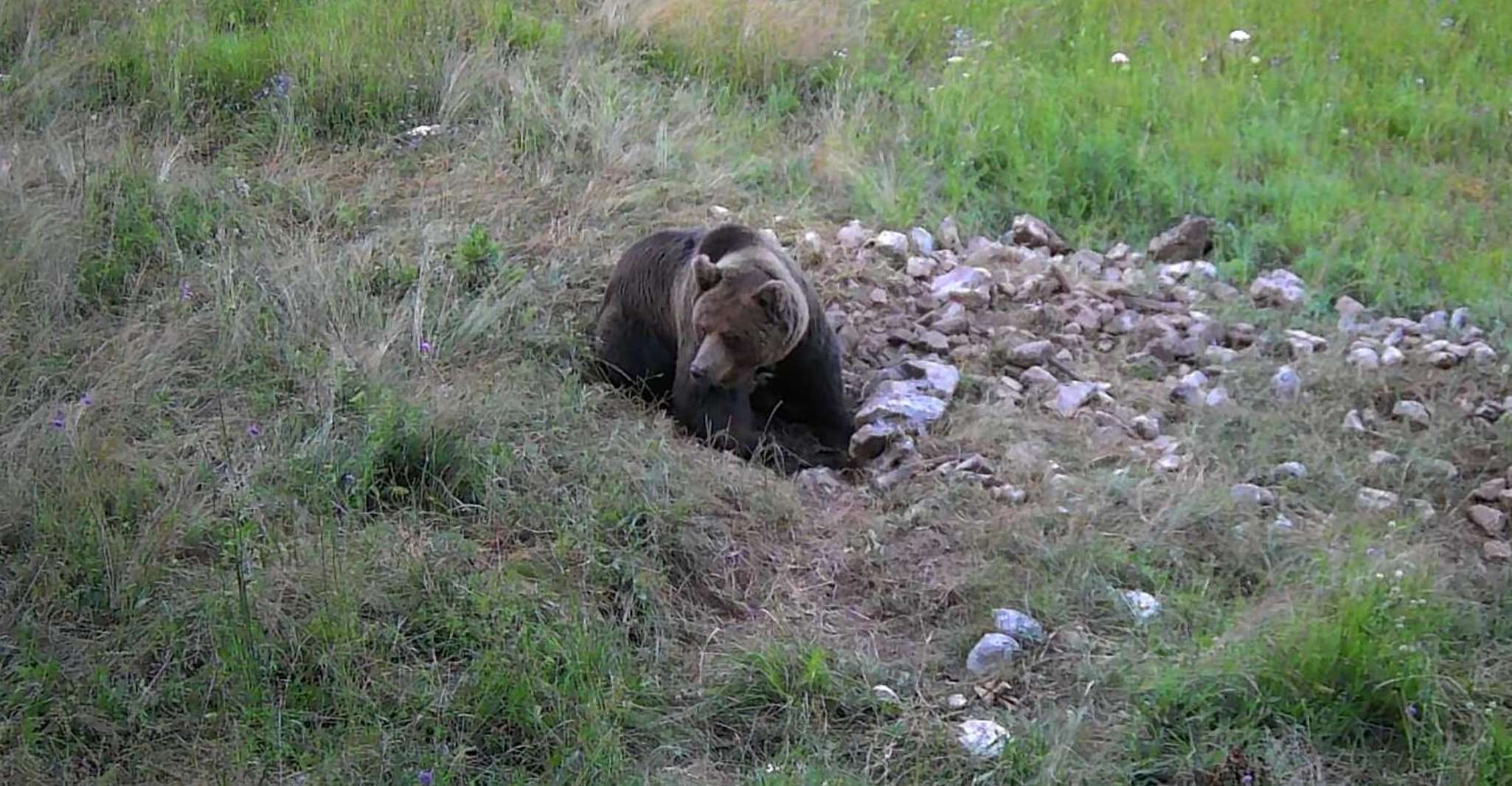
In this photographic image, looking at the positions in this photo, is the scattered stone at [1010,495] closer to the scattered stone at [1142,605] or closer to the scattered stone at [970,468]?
the scattered stone at [970,468]

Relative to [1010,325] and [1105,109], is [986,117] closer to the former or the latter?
[1105,109]

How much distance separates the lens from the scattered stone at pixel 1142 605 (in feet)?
12.2

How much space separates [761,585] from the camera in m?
3.97

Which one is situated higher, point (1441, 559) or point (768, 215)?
point (1441, 559)

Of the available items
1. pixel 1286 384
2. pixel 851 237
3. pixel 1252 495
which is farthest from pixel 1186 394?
pixel 851 237

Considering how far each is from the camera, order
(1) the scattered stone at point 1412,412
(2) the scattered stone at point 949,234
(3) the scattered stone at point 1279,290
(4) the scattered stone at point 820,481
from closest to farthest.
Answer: (4) the scattered stone at point 820,481 → (1) the scattered stone at point 1412,412 → (3) the scattered stone at point 1279,290 → (2) the scattered stone at point 949,234

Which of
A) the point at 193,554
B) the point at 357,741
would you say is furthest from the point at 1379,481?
the point at 193,554

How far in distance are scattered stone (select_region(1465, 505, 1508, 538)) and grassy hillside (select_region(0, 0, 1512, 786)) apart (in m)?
0.09

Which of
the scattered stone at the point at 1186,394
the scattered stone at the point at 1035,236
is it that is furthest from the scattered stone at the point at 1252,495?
the scattered stone at the point at 1035,236

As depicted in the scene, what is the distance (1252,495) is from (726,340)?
157 centimetres

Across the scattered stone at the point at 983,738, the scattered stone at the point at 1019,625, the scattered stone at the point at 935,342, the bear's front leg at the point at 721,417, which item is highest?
the scattered stone at the point at 983,738

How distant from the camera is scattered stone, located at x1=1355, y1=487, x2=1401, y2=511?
4191 mm

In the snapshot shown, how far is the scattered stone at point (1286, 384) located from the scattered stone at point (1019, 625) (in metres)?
1.54

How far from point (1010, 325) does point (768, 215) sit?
1.20 m
